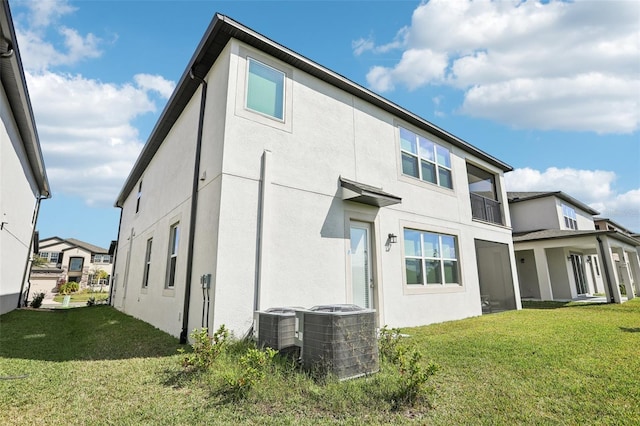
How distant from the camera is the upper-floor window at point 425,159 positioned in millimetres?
9789

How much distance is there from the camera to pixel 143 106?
10500mm

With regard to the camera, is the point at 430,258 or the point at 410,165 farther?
the point at 410,165

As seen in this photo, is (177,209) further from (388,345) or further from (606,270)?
(606,270)

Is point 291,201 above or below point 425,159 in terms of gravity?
below

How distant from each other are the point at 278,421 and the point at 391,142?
26.4 feet

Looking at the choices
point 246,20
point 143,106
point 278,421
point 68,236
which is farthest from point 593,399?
point 68,236

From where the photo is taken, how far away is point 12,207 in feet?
38.4

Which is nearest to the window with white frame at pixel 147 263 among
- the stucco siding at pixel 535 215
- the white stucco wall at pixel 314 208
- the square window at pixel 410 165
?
the white stucco wall at pixel 314 208

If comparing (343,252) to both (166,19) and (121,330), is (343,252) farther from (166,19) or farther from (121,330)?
(166,19)

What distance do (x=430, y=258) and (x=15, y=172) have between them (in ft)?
51.0

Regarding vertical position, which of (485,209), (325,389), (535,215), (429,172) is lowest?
(325,389)

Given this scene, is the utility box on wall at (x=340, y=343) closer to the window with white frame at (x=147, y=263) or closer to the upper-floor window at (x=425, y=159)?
the upper-floor window at (x=425, y=159)

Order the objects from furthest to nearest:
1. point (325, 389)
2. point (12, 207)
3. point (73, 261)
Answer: point (73, 261) → point (12, 207) → point (325, 389)

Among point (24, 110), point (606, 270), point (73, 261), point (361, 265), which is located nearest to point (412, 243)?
point (361, 265)
